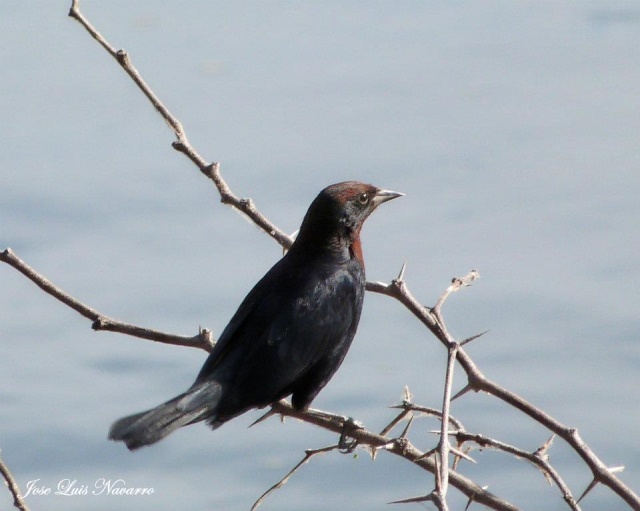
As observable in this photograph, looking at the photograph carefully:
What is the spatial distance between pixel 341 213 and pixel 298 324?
2.13 ft

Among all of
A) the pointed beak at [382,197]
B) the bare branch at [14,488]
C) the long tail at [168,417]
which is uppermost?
the pointed beak at [382,197]

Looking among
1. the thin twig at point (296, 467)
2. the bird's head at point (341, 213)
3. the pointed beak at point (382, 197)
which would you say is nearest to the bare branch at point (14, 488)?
the thin twig at point (296, 467)

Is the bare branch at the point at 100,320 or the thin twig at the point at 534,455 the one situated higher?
the bare branch at the point at 100,320

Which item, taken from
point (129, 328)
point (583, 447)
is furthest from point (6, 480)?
point (583, 447)

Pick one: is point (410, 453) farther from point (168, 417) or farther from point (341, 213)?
point (341, 213)

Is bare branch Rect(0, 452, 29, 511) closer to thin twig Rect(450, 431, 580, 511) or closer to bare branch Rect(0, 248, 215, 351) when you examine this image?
bare branch Rect(0, 248, 215, 351)

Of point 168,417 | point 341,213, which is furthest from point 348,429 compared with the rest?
point 341,213

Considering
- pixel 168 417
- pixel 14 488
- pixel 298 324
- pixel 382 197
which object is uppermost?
pixel 382 197

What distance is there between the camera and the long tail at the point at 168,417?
11.0 feet

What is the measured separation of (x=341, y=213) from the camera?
469cm

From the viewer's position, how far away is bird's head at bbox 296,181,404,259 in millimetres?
4684

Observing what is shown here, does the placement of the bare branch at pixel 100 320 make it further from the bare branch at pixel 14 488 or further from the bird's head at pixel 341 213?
the bird's head at pixel 341 213

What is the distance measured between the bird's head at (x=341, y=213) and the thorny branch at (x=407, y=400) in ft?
3.53

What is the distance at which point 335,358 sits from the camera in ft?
14.7
